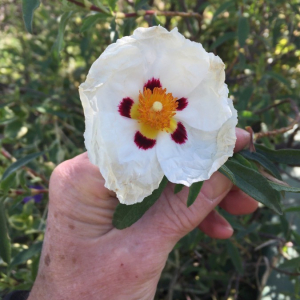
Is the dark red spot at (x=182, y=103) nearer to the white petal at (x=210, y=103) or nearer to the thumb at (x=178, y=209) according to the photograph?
the white petal at (x=210, y=103)

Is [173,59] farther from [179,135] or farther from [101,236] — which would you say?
[101,236]

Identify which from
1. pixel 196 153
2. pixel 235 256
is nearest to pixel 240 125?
pixel 196 153

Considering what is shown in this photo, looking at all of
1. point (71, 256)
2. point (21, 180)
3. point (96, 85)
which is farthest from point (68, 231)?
point (96, 85)

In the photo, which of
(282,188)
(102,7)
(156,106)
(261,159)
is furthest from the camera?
(102,7)

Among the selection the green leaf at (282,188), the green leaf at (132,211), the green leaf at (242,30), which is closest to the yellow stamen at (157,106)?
the green leaf at (132,211)

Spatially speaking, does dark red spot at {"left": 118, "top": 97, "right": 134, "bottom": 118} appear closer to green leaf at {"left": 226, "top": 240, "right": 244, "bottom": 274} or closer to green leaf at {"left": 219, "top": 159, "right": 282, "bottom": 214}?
green leaf at {"left": 219, "top": 159, "right": 282, "bottom": 214}

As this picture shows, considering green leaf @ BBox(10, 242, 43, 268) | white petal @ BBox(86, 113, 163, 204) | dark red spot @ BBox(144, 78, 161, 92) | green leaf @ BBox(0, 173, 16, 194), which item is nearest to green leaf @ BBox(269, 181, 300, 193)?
white petal @ BBox(86, 113, 163, 204)

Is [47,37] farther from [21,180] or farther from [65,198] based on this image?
[65,198]
